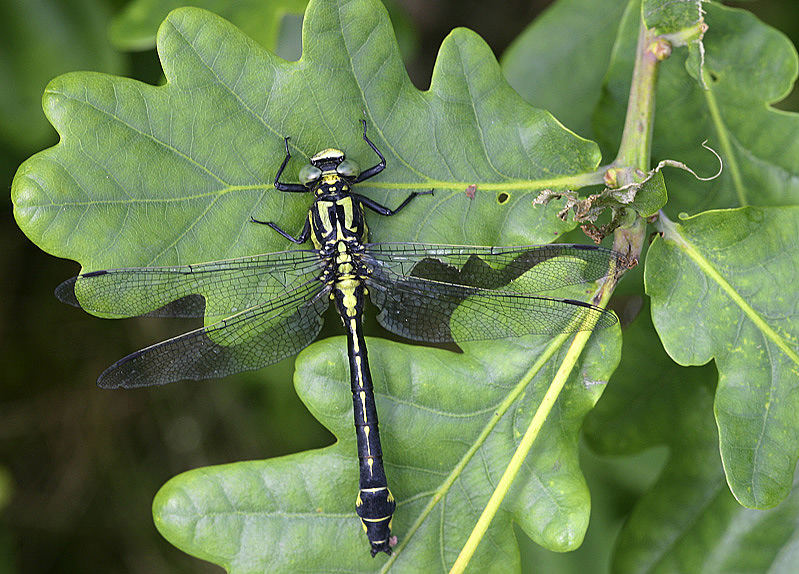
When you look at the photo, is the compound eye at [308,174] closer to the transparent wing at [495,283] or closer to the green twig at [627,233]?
the transparent wing at [495,283]

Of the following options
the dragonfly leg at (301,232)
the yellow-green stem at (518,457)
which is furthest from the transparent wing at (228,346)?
the yellow-green stem at (518,457)

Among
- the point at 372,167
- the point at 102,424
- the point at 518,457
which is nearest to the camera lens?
the point at 518,457

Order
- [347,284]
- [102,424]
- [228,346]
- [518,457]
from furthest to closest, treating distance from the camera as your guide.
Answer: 1. [102,424]
2. [347,284]
3. [228,346]
4. [518,457]

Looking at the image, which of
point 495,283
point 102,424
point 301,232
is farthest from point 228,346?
point 102,424

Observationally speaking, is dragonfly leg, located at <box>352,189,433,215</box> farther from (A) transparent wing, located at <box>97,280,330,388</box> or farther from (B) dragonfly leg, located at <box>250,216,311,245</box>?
(A) transparent wing, located at <box>97,280,330,388</box>

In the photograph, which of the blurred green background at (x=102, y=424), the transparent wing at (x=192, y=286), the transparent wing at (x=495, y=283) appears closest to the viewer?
the transparent wing at (x=192, y=286)

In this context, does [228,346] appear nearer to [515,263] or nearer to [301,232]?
[301,232]

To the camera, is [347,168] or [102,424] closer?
[347,168]

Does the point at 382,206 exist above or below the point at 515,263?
above
